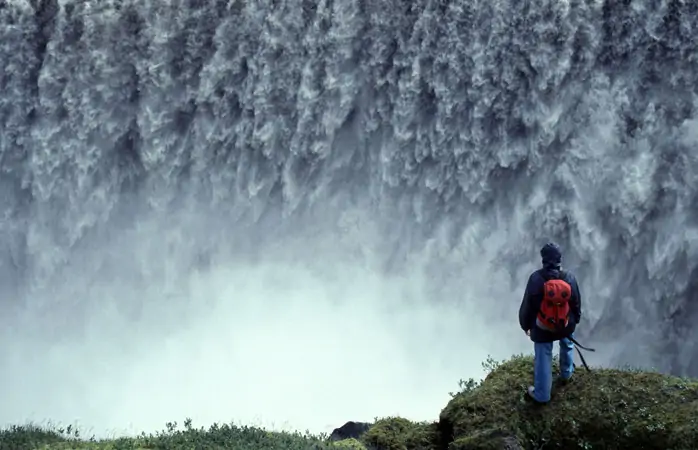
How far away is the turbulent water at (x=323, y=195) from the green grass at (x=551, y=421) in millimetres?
6297

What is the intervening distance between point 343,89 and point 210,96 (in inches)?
117

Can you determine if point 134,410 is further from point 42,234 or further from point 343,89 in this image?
point 343,89

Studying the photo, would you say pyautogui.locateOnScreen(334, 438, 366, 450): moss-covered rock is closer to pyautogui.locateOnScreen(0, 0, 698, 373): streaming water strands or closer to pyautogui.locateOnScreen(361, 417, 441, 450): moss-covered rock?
pyautogui.locateOnScreen(361, 417, 441, 450): moss-covered rock

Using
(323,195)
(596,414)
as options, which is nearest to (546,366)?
(596,414)

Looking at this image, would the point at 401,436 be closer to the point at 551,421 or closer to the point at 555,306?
the point at 551,421

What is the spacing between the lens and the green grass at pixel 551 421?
8656 mm

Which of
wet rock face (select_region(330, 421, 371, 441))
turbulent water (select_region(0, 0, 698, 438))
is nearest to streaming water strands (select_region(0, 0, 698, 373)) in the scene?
turbulent water (select_region(0, 0, 698, 438))

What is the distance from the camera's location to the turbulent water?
15281mm

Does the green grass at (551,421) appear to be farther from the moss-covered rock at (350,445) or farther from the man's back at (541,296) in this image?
the man's back at (541,296)

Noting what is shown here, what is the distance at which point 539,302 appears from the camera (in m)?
8.52

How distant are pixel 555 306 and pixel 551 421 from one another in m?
1.45

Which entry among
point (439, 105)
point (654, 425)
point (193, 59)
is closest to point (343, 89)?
point (439, 105)

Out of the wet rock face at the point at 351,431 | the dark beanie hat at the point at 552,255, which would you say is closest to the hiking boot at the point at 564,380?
the dark beanie hat at the point at 552,255

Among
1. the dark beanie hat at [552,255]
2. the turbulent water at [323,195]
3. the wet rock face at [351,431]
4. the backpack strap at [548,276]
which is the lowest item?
the wet rock face at [351,431]
